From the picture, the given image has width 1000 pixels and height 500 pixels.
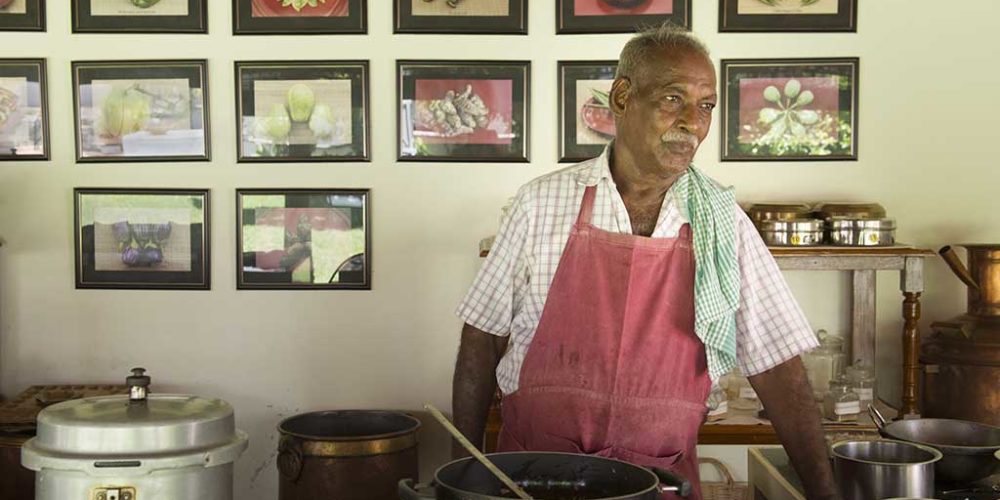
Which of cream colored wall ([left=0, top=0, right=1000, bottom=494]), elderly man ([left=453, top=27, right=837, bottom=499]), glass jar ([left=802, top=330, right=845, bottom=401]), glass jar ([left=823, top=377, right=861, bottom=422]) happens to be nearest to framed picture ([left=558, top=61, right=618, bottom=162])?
cream colored wall ([left=0, top=0, right=1000, bottom=494])

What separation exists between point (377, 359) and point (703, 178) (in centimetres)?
243

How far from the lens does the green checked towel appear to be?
8.20 ft

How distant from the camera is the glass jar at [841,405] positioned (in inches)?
165

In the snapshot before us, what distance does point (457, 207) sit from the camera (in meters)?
4.69

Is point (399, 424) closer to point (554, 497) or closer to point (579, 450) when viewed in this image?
point (579, 450)

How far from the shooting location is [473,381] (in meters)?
2.63

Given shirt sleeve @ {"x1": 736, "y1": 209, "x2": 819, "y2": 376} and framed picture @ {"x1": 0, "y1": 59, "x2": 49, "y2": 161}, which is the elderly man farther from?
framed picture @ {"x1": 0, "y1": 59, "x2": 49, "y2": 161}

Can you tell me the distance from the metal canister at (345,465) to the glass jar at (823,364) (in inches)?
60.9

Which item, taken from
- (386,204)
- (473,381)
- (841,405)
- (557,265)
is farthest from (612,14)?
(473,381)

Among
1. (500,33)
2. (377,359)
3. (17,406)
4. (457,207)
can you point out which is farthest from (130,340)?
(500,33)

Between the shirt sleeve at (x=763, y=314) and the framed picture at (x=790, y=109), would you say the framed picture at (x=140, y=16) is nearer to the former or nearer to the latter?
the framed picture at (x=790, y=109)

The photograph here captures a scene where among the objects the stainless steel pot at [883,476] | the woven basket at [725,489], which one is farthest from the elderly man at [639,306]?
the woven basket at [725,489]

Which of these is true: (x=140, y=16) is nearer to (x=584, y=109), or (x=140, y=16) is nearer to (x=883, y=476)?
(x=584, y=109)

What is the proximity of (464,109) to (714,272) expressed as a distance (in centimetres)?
230
